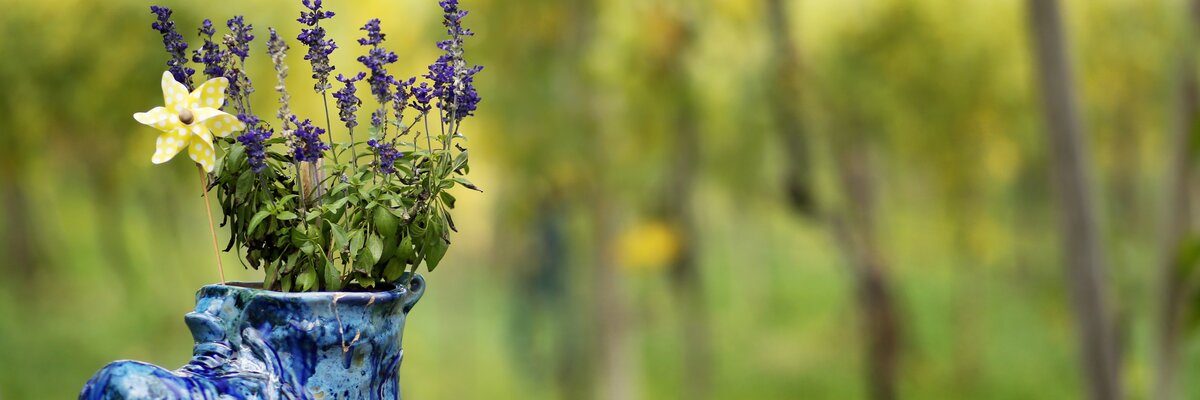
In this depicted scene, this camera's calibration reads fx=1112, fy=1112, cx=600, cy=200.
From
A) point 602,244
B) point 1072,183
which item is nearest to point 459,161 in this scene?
point 1072,183

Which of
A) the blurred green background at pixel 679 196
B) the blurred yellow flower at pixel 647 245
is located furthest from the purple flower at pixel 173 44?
the blurred yellow flower at pixel 647 245

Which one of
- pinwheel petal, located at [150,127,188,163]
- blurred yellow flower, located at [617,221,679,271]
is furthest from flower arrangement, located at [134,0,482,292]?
blurred yellow flower, located at [617,221,679,271]

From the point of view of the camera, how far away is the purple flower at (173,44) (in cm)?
67

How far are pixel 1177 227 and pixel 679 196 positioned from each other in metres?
1.63

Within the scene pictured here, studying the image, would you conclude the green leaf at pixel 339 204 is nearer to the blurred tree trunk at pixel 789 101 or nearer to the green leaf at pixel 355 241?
the green leaf at pixel 355 241

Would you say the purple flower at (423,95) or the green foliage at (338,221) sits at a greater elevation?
the purple flower at (423,95)

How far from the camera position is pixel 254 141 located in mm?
649

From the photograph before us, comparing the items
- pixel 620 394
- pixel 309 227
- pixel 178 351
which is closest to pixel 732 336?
pixel 620 394

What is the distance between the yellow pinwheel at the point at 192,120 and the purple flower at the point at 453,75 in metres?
0.12

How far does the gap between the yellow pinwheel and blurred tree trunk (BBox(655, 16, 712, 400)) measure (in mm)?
2496

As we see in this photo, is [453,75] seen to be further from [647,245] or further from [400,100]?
[647,245]

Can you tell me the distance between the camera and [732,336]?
3656mm

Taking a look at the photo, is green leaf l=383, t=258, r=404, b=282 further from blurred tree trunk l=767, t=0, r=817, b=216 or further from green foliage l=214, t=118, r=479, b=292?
blurred tree trunk l=767, t=0, r=817, b=216

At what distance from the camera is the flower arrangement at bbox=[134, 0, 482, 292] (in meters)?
0.67
